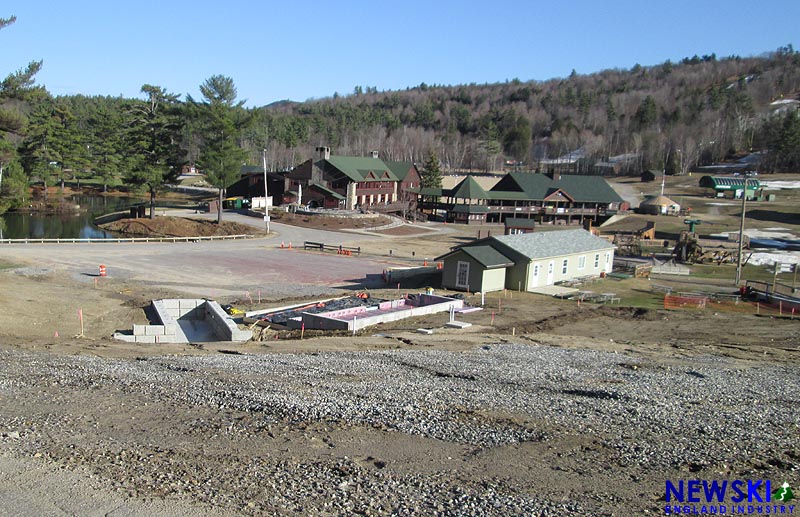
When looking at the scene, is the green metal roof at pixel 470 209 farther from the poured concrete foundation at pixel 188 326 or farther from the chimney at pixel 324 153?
the poured concrete foundation at pixel 188 326

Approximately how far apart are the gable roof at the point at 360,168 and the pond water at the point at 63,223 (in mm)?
27605

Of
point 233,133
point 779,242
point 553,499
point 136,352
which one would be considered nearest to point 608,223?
point 779,242

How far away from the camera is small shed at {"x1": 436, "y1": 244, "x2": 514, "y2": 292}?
120 ft

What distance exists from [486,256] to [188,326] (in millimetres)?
15707

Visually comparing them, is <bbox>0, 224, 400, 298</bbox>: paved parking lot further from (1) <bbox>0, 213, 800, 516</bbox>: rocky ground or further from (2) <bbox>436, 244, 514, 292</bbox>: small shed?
(1) <bbox>0, 213, 800, 516</bbox>: rocky ground

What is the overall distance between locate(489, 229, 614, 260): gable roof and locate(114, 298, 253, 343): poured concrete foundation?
52.9 ft

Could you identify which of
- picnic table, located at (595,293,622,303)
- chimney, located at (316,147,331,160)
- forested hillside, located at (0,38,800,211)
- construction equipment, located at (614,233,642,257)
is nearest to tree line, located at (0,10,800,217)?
forested hillside, located at (0,38,800,211)

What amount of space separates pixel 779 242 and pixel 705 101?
462 ft

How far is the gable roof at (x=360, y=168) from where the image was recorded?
285ft

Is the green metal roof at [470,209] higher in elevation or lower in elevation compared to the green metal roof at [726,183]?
lower

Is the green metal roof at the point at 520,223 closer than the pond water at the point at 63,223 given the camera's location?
Yes

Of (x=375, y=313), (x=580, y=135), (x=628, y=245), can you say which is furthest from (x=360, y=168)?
(x=580, y=135)

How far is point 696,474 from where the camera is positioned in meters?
12.4

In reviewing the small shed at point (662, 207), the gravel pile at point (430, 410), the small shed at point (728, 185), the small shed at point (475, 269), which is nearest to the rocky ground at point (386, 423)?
Answer: the gravel pile at point (430, 410)
